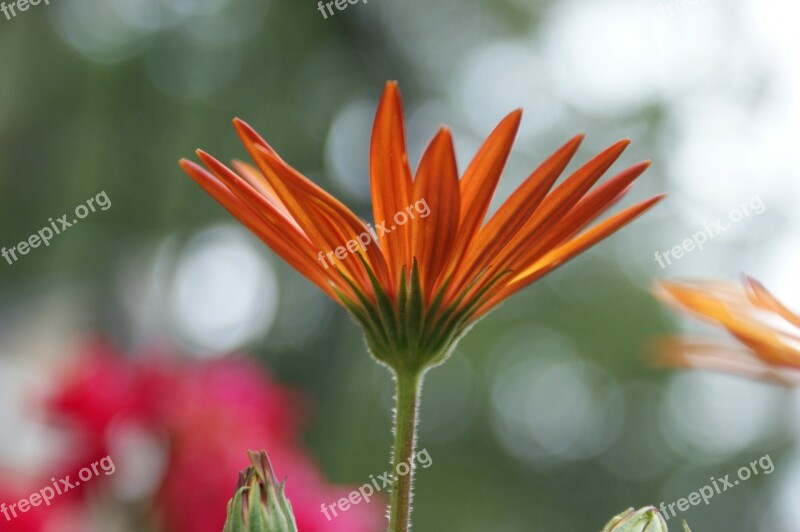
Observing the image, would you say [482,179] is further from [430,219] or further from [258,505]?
[258,505]

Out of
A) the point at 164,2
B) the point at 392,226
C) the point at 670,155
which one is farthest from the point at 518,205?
the point at 670,155

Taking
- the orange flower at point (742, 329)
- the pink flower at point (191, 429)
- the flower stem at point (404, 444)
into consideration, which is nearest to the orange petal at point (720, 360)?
the orange flower at point (742, 329)

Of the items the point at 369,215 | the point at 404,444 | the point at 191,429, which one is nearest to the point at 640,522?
the point at 404,444

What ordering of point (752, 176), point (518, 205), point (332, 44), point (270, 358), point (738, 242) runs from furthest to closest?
point (332, 44)
point (270, 358)
point (738, 242)
point (752, 176)
point (518, 205)

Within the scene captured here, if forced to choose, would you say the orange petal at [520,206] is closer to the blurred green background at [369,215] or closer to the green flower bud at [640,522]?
the green flower bud at [640,522]

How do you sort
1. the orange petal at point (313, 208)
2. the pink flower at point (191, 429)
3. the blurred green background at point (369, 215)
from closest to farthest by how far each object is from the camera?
1. the orange petal at point (313, 208)
2. the pink flower at point (191, 429)
3. the blurred green background at point (369, 215)

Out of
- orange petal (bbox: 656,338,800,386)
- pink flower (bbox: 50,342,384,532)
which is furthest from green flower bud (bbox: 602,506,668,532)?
pink flower (bbox: 50,342,384,532)

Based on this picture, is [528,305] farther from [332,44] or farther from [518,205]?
[518,205]
